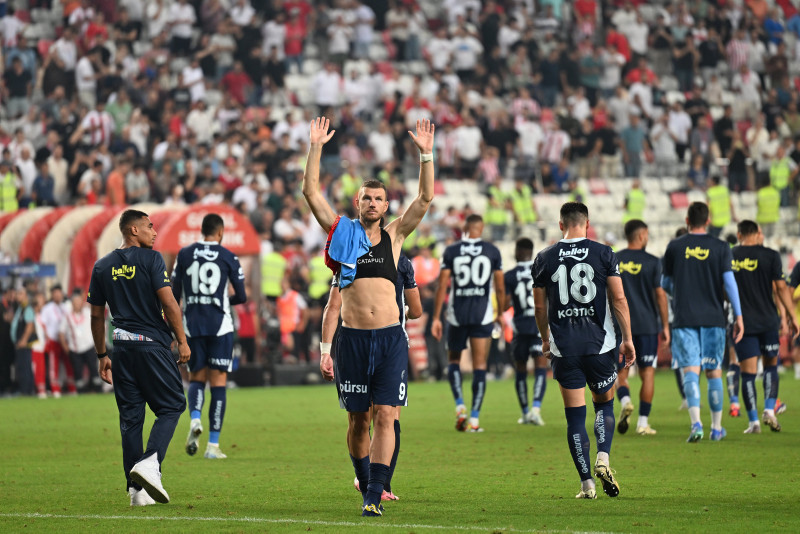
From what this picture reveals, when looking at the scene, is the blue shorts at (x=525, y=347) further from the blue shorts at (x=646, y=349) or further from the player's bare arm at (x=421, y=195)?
the player's bare arm at (x=421, y=195)

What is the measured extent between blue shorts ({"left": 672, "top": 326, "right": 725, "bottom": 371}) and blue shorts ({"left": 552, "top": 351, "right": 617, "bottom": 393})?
4384 mm

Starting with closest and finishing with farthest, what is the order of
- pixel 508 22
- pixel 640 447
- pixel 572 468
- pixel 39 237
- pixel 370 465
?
pixel 370 465, pixel 572 468, pixel 640 447, pixel 39 237, pixel 508 22

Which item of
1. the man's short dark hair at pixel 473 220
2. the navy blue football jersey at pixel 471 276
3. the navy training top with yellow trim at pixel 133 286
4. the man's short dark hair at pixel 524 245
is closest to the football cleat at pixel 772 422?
the navy blue football jersey at pixel 471 276

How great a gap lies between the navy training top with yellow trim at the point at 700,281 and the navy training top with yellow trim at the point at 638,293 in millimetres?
929

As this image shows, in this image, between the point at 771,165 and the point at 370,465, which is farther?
the point at 771,165

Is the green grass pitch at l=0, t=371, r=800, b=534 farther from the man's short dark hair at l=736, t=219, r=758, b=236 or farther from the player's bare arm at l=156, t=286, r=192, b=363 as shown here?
the man's short dark hair at l=736, t=219, r=758, b=236

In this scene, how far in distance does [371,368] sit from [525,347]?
8.36 meters

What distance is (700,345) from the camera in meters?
14.3

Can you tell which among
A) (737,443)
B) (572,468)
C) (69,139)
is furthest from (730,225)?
(572,468)

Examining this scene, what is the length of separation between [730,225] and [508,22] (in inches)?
→ 403

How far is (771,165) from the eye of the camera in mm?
34656

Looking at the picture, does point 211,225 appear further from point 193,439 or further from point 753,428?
point 753,428

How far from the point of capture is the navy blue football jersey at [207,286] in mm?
13945

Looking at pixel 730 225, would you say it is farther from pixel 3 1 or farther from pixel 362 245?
pixel 362 245
